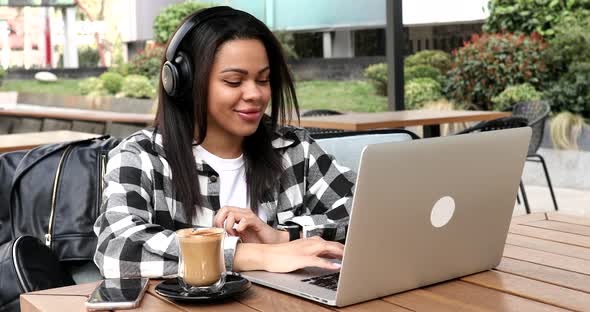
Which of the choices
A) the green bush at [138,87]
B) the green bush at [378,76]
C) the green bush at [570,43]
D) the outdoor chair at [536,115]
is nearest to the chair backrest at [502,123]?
the outdoor chair at [536,115]

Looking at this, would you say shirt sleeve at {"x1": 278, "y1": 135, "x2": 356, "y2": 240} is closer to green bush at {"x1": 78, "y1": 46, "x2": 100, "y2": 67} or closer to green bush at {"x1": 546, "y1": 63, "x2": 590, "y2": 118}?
green bush at {"x1": 546, "y1": 63, "x2": 590, "y2": 118}

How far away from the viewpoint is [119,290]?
61.9 inches

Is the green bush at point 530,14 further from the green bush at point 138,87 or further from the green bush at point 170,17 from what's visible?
the green bush at point 138,87

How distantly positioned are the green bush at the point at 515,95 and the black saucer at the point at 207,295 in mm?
7261

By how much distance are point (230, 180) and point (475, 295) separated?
0.72 m

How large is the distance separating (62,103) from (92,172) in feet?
26.8

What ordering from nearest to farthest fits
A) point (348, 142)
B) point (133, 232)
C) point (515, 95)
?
point (133, 232), point (348, 142), point (515, 95)

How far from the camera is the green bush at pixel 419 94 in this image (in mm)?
9125

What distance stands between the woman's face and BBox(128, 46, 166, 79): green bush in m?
8.07

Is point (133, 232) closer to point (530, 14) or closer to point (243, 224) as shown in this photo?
point (243, 224)

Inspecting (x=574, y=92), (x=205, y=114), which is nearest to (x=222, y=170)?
(x=205, y=114)

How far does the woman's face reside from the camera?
1.96 metres

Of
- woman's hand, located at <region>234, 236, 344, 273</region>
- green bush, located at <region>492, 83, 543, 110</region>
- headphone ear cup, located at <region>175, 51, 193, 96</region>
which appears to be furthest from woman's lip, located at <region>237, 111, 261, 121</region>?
green bush, located at <region>492, 83, 543, 110</region>

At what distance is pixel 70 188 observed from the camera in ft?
7.36
